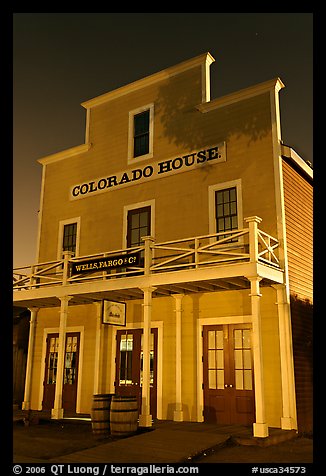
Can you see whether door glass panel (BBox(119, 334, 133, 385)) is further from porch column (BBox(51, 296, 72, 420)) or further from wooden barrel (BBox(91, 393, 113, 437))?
wooden barrel (BBox(91, 393, 113, 437))

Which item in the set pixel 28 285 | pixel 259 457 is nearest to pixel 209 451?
pixel 259 457

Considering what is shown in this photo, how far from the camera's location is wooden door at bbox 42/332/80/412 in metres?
15.5

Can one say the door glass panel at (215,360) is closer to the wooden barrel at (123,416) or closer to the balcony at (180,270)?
the balcony at (180,270)

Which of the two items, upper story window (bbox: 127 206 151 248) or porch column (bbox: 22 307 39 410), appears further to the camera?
porch column (bbox: 22 307 39 410)

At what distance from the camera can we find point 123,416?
416 inches

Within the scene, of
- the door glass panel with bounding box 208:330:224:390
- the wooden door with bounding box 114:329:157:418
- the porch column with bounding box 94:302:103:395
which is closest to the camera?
the door glass panel with bounding box 208:330:224:390

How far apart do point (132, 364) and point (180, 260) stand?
3500 millimetres

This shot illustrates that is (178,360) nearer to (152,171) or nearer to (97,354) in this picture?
(97,354)

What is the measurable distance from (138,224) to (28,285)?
3993mm

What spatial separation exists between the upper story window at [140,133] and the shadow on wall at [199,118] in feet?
1.65

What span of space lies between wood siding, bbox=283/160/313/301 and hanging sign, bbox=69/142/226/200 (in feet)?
6.88

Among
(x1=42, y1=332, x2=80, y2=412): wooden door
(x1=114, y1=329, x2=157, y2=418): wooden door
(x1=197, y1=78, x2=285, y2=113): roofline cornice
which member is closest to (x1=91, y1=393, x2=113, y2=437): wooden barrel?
(x1=114, y1=329, x2=157, y2=418): wooden door

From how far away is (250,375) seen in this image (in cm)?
1194

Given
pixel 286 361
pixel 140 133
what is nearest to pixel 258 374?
pixel 286 361
